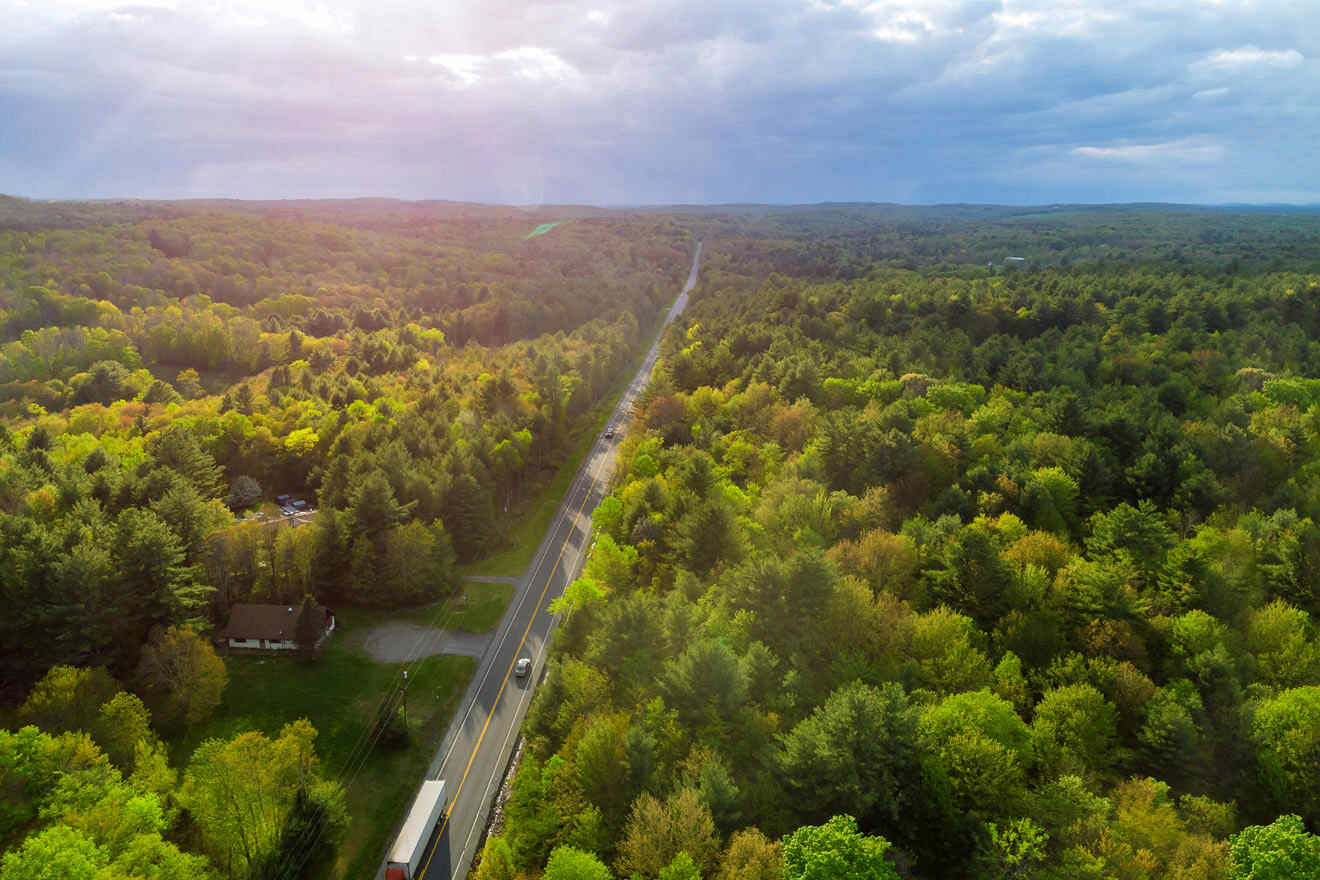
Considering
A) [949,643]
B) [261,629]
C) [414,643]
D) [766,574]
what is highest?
[766,574]

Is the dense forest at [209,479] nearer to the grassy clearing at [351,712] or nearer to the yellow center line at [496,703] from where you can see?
the grassy clearing at [351,712]

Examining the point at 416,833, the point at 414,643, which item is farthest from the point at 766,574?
the point at 414,643

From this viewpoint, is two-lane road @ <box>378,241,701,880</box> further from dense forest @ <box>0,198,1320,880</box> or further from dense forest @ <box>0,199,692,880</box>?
dense forest @ <box>0,199,692,880</box>

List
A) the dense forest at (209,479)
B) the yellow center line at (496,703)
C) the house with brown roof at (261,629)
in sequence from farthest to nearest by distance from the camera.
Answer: the house with brown roof at (261,629) < the yellow center line at (496,703) < the dense forest at (209,479)

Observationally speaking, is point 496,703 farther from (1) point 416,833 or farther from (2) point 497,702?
(1) point 416,833

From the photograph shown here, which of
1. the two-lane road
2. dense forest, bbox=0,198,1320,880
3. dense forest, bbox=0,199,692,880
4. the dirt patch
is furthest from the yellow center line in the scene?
dense forest, bbox=0,199,692,880

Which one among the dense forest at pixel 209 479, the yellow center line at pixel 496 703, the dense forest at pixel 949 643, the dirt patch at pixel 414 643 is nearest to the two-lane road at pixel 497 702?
the yellow center line at pixel 496 703
